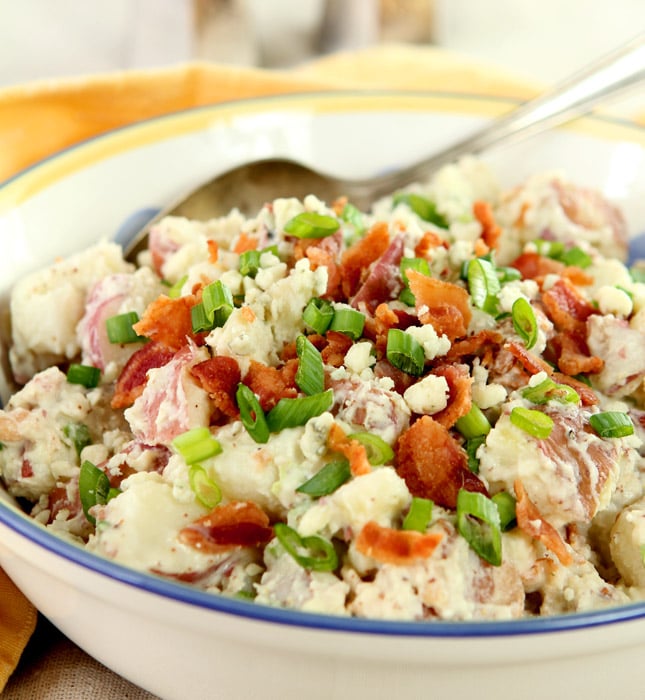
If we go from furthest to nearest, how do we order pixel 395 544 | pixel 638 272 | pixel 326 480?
pixel 638 272 → pixel 326 480 → pixel 395 544

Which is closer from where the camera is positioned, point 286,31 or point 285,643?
point 285,643

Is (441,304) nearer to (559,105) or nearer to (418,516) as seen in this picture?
(418,516)

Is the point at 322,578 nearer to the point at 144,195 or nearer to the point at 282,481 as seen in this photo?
the point at 282,481

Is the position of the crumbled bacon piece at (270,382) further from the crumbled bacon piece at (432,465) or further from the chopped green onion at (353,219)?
the chopped green onion at (353,219)

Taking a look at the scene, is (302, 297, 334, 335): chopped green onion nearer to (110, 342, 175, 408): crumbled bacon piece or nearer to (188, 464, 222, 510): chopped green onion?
(110, 342, 175, 408): crumbled bacon piece

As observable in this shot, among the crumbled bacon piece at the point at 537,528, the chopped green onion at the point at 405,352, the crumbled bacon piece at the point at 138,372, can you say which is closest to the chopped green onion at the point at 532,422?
the crumbled bacon piece at the point at 537,528

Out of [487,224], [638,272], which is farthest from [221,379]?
[638,272]

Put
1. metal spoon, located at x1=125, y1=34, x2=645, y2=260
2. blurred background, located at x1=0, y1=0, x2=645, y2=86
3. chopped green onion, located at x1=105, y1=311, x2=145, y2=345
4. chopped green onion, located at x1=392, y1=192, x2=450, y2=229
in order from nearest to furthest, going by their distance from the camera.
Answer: chopped green onion, located at x1=105, y1=311, x2=145, y2=345
chopped green onion, located at x1=392, y1=192, x2=450, y2=229
metal spoon, located at x1=125, y1=34, x2=645, y2=260
blurred background, located at x1=0, y1=0, x2=645, y2=86

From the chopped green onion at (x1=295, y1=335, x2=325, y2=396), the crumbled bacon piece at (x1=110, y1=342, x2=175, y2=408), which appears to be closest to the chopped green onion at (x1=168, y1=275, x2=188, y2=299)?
the crumbled bacon piece at (x1=110, y1=342, x2=175, y2=408)
